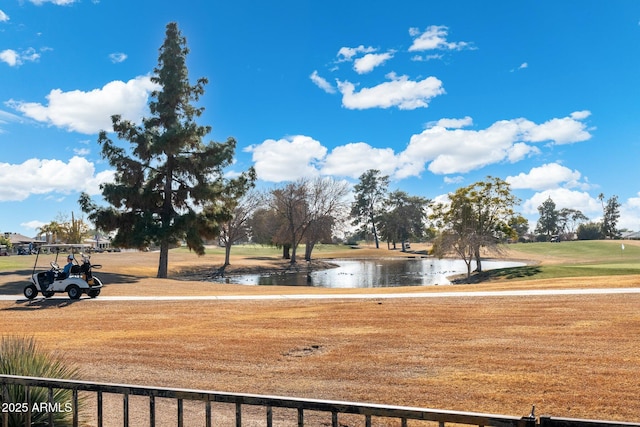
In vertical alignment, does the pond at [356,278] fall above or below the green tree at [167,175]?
below

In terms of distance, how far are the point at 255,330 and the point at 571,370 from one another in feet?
22.1

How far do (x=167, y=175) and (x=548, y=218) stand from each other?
433 feet

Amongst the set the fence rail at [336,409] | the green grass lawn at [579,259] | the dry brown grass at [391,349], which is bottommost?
the green grass lawn at [579,259]

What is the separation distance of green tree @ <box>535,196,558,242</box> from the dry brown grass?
140 metres

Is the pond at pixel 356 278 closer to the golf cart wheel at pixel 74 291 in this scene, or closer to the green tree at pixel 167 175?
the green tree at pixel 167 175

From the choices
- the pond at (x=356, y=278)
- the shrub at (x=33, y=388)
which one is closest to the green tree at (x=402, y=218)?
the pond at (x=356, y=278)

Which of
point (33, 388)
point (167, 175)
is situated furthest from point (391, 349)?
point (167, 175)

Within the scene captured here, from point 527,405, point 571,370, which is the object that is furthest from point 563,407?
point 571,370

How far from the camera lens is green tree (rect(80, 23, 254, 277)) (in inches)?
1382

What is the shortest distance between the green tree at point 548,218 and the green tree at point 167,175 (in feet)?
413

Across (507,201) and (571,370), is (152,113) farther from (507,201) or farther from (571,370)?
(571,370)

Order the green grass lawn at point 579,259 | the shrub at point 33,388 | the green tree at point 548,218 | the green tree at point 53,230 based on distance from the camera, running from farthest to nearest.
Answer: the green tree at point 548,218
the green tree at point 53,230
the green grass lawn at point 579,259
the shrub at point 33,388

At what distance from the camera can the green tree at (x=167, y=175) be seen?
115 ft

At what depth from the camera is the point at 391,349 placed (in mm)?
9672
